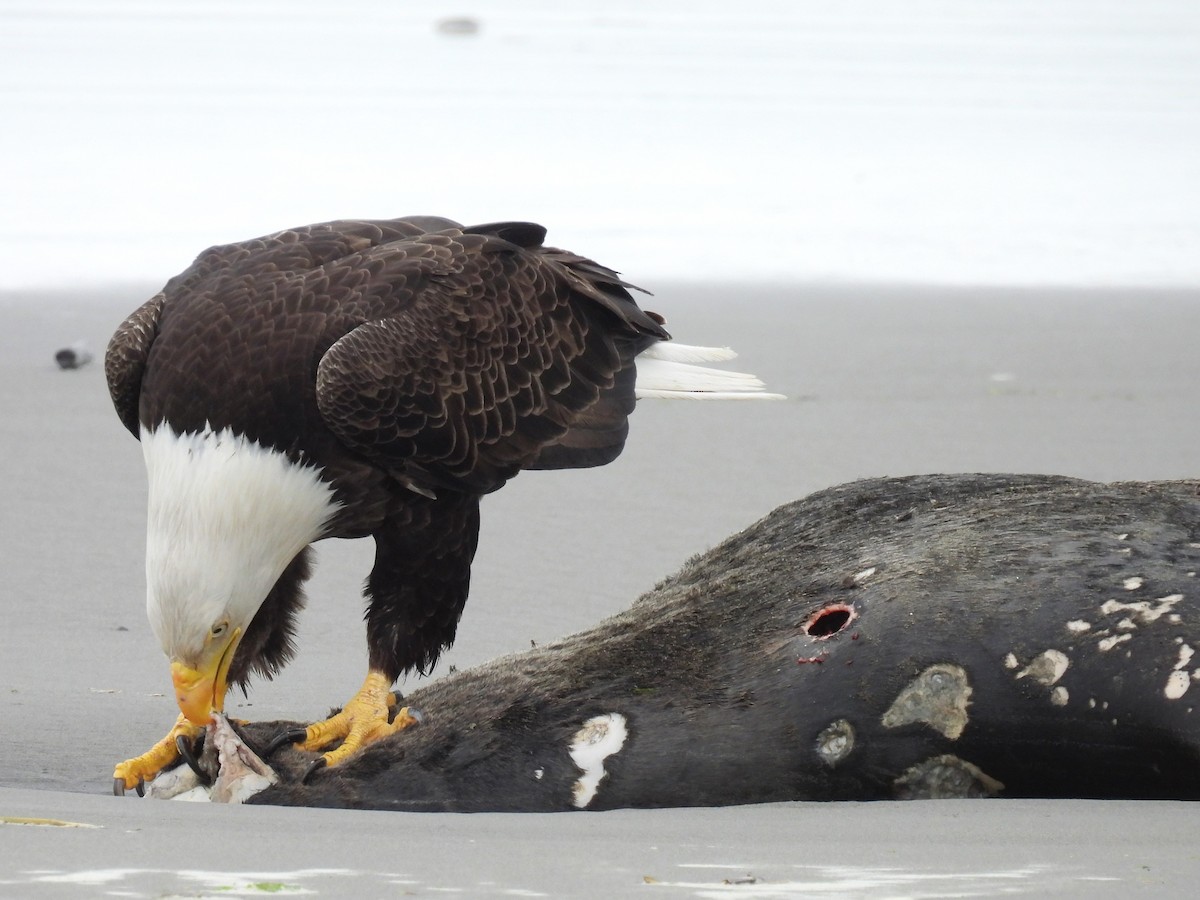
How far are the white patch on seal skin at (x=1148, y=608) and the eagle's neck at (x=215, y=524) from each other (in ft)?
6.50

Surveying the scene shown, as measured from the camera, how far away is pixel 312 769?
4.04m

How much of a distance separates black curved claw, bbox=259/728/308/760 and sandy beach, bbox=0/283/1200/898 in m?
0.46

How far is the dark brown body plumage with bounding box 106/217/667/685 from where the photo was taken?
15.3 feet

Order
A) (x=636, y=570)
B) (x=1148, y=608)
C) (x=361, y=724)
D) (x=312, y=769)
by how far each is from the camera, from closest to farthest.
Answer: (x=1148, y=608) < (x=312, y=769) < (x=361, y=724) < (x=636, y=570)

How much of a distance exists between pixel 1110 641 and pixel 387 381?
2038 millimetres

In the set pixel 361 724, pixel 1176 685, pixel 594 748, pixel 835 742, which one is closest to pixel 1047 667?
pixel 1176 685

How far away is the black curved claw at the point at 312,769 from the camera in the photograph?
13.2 ft

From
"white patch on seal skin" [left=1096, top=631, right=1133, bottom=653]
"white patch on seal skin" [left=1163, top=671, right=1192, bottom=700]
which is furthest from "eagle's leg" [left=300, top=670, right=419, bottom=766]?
"white patch on seal skin" [left=1163, top=671, right=1192, bottom=700]

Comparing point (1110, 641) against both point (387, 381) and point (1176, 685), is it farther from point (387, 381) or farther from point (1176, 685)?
point (387, 381)

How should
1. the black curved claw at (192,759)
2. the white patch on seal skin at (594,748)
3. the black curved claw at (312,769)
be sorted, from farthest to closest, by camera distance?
the black curved claw at (192,759) < the black curved claw at (312,769) < the white patch on seal skin at (594,748)

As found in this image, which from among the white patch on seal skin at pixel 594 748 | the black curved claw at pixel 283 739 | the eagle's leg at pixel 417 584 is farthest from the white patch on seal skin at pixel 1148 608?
the eagle's leg at pixel 417 584

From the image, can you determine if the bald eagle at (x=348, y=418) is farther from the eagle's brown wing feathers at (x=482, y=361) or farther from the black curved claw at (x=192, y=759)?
the black curved claw at (x=192, y=759)

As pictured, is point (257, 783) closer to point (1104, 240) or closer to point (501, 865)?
point (501, 865)

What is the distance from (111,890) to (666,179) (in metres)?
15.7
